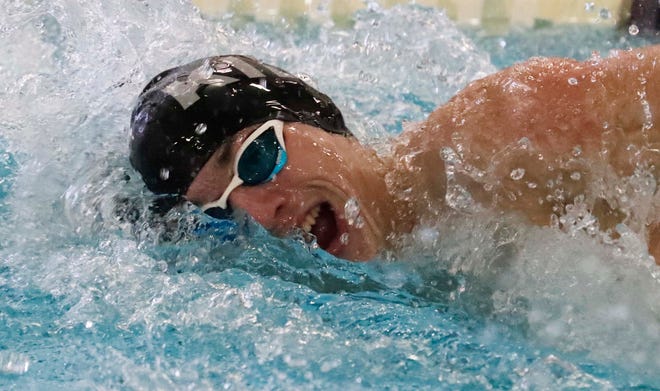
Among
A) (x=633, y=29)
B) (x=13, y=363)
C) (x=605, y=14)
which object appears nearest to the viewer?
(x=13, y=363)

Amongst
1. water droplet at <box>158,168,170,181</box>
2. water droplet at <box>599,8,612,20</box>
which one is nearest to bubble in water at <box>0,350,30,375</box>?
water droplet at <box>158,168,170,181</box>

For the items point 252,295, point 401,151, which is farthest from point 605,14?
point 252,295

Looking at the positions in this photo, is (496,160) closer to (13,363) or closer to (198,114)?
(198,114)

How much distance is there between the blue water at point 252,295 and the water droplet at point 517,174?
0.26 feet

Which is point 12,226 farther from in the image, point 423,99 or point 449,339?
point 423,99

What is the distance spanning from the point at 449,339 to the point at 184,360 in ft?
1.26

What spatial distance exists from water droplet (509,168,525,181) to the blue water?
0.08m

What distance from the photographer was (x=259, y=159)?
4.34 feet

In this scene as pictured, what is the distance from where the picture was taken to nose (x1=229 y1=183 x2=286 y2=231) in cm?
133

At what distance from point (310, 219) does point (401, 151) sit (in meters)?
0.21

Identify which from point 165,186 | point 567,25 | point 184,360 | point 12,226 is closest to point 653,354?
point 184,360

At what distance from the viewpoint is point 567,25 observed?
3248mm

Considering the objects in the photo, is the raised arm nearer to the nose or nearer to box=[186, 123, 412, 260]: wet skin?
box=[186, 123, 412, 260]: wet skin

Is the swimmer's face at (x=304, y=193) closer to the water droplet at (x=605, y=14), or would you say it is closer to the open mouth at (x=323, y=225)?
the open mouth at (x=323, y=225)
